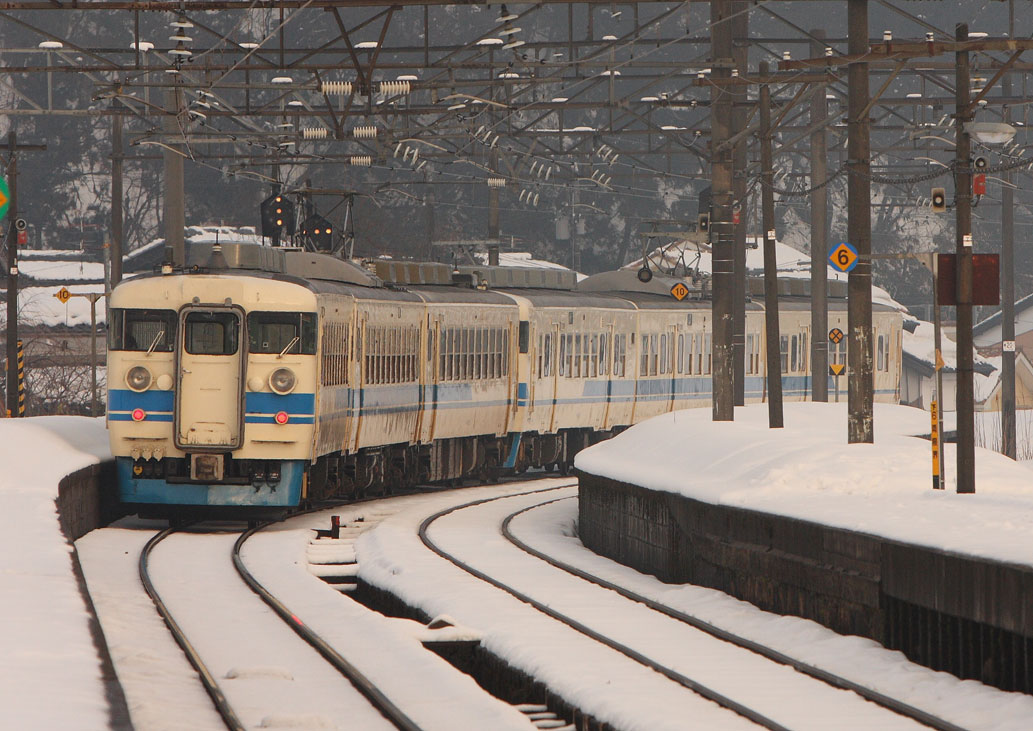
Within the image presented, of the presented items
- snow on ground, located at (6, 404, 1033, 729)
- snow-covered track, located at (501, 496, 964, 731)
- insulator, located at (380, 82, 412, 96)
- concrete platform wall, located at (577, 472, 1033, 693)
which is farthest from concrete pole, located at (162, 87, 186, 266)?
concrete platform wall, located at (577, 472, 1033, 693)

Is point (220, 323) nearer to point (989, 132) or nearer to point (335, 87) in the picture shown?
point (335, 87)

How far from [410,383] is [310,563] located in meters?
8.41

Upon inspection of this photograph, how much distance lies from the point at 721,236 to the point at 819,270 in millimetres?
10486

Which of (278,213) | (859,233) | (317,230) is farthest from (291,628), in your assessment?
(278,213)

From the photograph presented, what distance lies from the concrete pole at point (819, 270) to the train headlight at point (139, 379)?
15.9m

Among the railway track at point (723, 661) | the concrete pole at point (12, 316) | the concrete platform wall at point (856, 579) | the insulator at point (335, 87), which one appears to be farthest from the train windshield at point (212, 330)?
the concrete pole at point (12, 316)

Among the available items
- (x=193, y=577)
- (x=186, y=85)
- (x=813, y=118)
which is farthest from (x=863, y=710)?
(x=813, y=118)

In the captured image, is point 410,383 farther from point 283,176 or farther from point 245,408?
point 283,176

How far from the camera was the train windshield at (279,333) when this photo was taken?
20828 mm

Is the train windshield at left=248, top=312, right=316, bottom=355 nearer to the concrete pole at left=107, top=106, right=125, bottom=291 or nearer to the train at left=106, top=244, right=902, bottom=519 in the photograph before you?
the train at left=106, top=244, right=902, bottom=519

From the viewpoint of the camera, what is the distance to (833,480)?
1554cm

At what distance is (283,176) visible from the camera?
80250mm

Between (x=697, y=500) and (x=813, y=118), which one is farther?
(x=813, y=118)

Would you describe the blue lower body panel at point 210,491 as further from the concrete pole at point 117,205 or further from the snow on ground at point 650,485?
the concrete pole at point 117,205
